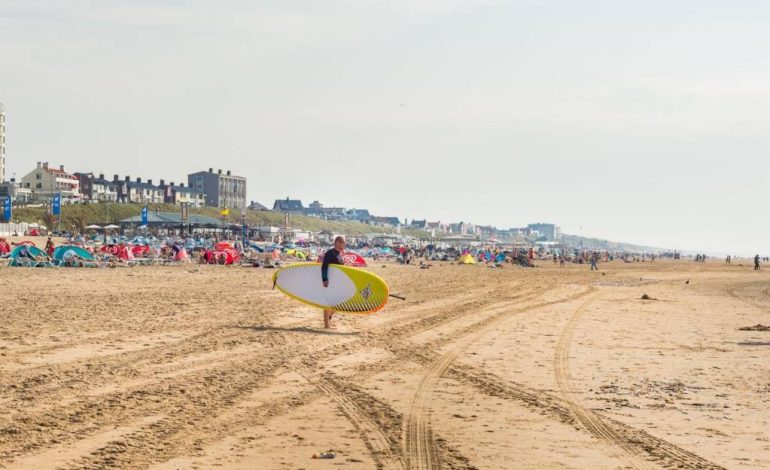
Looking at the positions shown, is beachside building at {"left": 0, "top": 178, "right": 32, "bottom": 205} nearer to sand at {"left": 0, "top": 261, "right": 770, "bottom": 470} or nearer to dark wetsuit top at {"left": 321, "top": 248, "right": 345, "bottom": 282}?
dark wetsuit top at {"left": 321, "top": 248, "right": 345, "bottom": 282}

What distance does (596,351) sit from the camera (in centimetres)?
1394

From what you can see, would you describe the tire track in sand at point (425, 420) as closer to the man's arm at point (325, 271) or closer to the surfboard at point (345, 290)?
the surfboard at point (345, 290)

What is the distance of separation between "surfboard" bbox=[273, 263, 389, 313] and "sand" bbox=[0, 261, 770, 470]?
54 centimetres

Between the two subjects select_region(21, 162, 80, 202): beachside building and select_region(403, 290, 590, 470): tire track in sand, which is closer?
select_region(403, 290, 590, 470): tire track in sand

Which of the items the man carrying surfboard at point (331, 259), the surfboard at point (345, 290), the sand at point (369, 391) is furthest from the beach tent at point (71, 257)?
the man carrying surfboard at point (331, 259)

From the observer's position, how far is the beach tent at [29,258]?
3750 centimetres

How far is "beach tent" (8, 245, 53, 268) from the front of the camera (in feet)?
123

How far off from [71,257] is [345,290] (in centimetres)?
2605

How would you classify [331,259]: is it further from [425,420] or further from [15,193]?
[15,193]

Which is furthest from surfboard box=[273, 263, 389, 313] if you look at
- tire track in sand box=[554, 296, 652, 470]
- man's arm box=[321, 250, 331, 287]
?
tire track in sand box=[554, 296, 652, 470]

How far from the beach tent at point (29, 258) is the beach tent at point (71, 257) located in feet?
1.65

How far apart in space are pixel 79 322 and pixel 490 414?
→ 917 centimetres

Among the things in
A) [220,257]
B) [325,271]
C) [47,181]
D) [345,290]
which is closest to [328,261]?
[325,271]

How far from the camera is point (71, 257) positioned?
39000 millimetres
